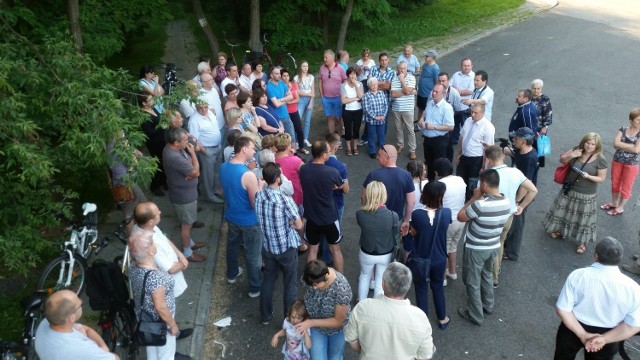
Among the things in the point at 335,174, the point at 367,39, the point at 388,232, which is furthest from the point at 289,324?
the point at 367,39

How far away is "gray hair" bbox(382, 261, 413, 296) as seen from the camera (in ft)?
12.3

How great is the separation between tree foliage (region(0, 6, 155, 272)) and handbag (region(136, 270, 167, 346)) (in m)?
1.26

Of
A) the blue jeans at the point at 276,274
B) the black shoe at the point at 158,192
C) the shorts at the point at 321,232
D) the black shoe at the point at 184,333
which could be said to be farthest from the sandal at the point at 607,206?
the black shoe at the point at 158,192

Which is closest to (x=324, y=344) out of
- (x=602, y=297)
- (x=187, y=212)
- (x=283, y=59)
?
(x=602, y=297)

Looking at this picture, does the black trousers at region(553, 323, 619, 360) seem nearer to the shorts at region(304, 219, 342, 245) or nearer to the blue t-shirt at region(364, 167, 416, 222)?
the blue t-shirt at region(364, 167, 416, 222)

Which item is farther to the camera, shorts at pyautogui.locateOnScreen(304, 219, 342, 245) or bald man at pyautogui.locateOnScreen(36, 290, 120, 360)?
shorts at pyautogui.locateOnScreen(304, 219, 342, 245)

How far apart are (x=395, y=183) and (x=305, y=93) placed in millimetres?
4503

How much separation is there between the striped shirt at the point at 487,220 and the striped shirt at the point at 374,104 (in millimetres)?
4168

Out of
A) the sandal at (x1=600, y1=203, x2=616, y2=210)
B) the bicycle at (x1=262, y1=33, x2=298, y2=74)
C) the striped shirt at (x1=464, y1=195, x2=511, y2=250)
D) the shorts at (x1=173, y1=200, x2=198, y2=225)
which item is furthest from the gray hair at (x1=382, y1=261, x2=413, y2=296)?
the bicycle at (x1=262, y1=33, x2=298, y2=74)

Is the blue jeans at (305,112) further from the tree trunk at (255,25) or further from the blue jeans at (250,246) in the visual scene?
the tree trunk at (255,25)

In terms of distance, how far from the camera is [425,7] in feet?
74.7

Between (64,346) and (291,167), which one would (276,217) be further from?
(64,346)

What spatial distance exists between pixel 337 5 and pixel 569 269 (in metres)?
12.1

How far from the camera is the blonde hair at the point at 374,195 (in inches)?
200
